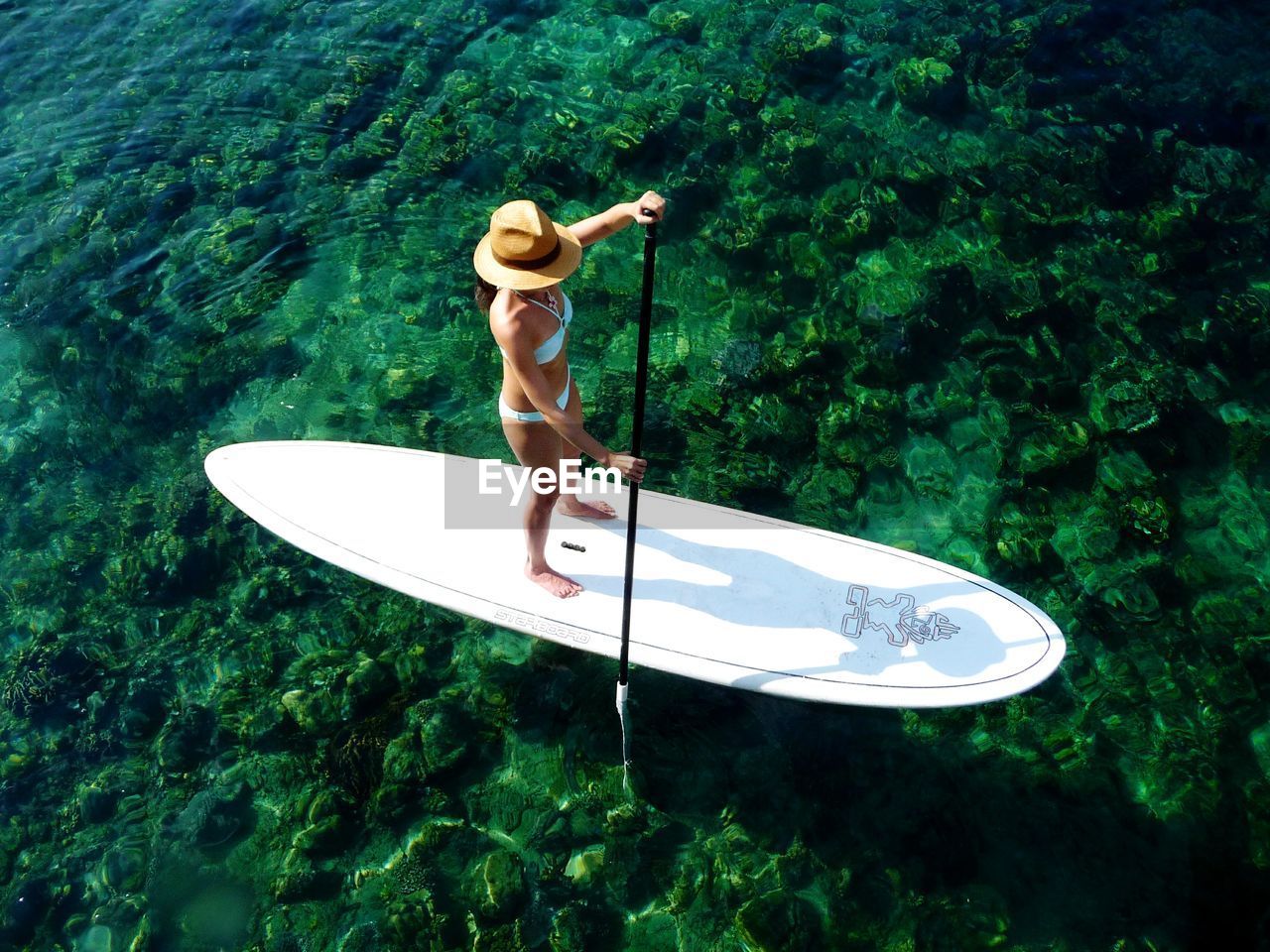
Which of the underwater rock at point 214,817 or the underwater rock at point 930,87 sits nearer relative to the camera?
the underwater rock at point 214,817

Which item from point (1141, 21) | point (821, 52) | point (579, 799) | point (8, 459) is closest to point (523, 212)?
point (579, 799)

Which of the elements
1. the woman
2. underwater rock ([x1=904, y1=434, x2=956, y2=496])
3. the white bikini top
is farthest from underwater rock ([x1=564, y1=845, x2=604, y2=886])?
underwater rock ([x1=904, y1=434, x2=956, y2=496])

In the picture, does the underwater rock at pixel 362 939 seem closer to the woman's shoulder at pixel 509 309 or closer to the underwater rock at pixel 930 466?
the woman's shoulder at pixel 509 309

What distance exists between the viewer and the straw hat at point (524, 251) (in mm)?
4098

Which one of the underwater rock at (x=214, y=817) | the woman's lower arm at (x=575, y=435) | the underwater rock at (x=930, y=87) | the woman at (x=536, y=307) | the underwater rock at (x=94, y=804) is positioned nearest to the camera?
the woman at (x=536, y=307)

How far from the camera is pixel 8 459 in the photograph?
289 inches

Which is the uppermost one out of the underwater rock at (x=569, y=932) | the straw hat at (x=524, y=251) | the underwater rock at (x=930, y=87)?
the straw hat at (x=524, y=251)

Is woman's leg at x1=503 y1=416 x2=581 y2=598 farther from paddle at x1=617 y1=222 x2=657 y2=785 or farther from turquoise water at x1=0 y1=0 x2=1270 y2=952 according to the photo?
turquoise water at x1=0 y1=0 x2=1270 y2=952

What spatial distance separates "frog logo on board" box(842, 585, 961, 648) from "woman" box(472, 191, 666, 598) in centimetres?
180

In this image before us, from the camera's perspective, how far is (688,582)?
5.66 metres

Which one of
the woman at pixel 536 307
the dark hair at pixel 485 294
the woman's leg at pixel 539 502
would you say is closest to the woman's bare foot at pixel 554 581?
the woman's leg at pixel 539 502

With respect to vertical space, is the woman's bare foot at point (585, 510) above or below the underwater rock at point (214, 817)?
above

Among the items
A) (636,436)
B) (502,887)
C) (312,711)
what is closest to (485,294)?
(636,436)

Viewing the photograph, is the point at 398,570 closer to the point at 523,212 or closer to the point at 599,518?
the point at 599,518
